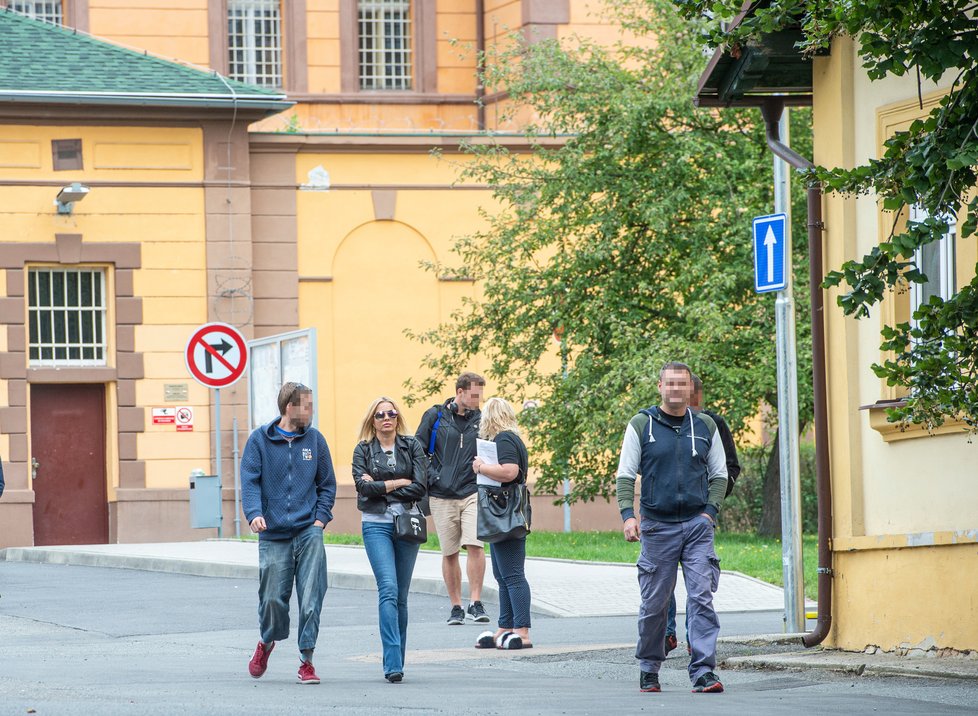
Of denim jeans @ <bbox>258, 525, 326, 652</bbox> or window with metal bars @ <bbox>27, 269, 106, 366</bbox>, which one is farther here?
window with metal bars @ <bbox>27, 269, 106, 366</bbox>

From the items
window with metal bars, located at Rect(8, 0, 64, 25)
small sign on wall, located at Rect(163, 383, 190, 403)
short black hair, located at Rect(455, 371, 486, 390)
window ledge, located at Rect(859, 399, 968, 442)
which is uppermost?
window with metal bars, located at Rect(8, 0, 64, 25)

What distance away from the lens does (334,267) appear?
2936 cm

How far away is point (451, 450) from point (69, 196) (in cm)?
1390

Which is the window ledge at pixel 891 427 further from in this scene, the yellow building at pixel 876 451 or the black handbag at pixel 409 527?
the black handbag at pixel 409 527

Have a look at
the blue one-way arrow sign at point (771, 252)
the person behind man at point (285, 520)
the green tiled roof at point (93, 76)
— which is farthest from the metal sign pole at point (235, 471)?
the person behind man at point (285, 520)

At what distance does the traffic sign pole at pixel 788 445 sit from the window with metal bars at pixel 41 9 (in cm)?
1974

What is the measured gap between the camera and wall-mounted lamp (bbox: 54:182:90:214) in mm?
26828

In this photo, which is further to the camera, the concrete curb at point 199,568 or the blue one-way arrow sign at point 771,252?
the concrete curb at point 199,568

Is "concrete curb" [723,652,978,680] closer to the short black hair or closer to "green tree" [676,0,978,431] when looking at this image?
"green tree" [676,0,978,431]

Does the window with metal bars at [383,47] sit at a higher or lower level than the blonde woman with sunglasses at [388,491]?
higher

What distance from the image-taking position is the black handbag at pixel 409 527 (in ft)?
37.5

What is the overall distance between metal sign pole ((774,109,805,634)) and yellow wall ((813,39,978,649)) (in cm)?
41

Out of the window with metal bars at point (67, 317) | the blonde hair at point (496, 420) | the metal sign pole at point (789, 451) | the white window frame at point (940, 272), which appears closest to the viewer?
the white window frame at point (940, 272)

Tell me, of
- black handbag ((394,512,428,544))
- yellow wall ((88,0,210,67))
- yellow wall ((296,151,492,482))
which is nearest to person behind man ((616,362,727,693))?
black handbag ((394,512,428,544))
